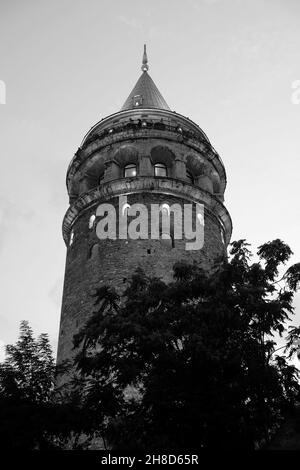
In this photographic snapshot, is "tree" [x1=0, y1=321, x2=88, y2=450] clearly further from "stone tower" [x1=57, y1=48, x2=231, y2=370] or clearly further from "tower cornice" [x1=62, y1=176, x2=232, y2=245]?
"tower cornice" [x1=62, y1=176, x2=232, y2=245]

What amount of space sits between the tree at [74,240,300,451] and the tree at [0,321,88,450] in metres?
0.79

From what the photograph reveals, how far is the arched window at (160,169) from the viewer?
27156mm

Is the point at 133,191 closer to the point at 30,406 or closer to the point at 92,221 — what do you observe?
the point at 92,221

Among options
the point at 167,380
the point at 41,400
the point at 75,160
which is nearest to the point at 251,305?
the point at 167,380

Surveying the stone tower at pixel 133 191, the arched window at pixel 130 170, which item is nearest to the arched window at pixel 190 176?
the stone tower at pixel 133 191

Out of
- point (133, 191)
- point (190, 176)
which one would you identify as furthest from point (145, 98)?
point (133, 191)

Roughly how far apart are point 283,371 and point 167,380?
10.3 ft

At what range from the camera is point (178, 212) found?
80.2 feet

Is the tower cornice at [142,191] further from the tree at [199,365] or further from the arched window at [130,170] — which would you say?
the tree at [199,365]

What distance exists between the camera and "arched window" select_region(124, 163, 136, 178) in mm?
26855

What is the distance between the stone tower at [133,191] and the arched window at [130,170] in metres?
0.06

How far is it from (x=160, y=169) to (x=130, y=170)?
1.62 meters

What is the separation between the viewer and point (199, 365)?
38.8 ft

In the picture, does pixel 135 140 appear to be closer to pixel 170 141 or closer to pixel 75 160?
pixel 170 141
